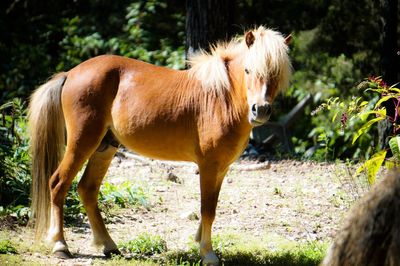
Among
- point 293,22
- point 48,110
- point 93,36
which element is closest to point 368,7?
point 293,22

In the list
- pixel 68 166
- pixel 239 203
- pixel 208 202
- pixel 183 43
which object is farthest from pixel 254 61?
pixel 183 43

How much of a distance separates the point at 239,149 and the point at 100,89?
133 cm

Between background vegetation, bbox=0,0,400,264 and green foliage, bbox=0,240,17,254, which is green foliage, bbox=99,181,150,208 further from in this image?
background vegetation, bbox=0,0,400,264

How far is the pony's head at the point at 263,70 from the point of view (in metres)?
5.05

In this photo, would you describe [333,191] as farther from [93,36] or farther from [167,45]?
[93,36]

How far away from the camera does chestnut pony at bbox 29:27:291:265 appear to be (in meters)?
5.32

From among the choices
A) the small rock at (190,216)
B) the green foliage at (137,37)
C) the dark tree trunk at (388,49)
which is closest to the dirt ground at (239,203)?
the small rock at (190,216)

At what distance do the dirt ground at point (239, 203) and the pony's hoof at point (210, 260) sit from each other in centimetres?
61

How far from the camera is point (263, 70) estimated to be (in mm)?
5090

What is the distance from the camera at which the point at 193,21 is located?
336 inches

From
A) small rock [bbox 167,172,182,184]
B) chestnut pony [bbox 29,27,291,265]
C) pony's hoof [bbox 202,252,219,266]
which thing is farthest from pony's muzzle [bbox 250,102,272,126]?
small rock [bbox 167,172,182,184]

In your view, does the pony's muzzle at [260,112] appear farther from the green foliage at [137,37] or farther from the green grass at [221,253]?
the green foliage at [137,37]

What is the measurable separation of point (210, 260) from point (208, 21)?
13.4 ft

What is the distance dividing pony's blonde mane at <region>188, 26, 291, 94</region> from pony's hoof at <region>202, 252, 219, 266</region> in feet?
4.60
